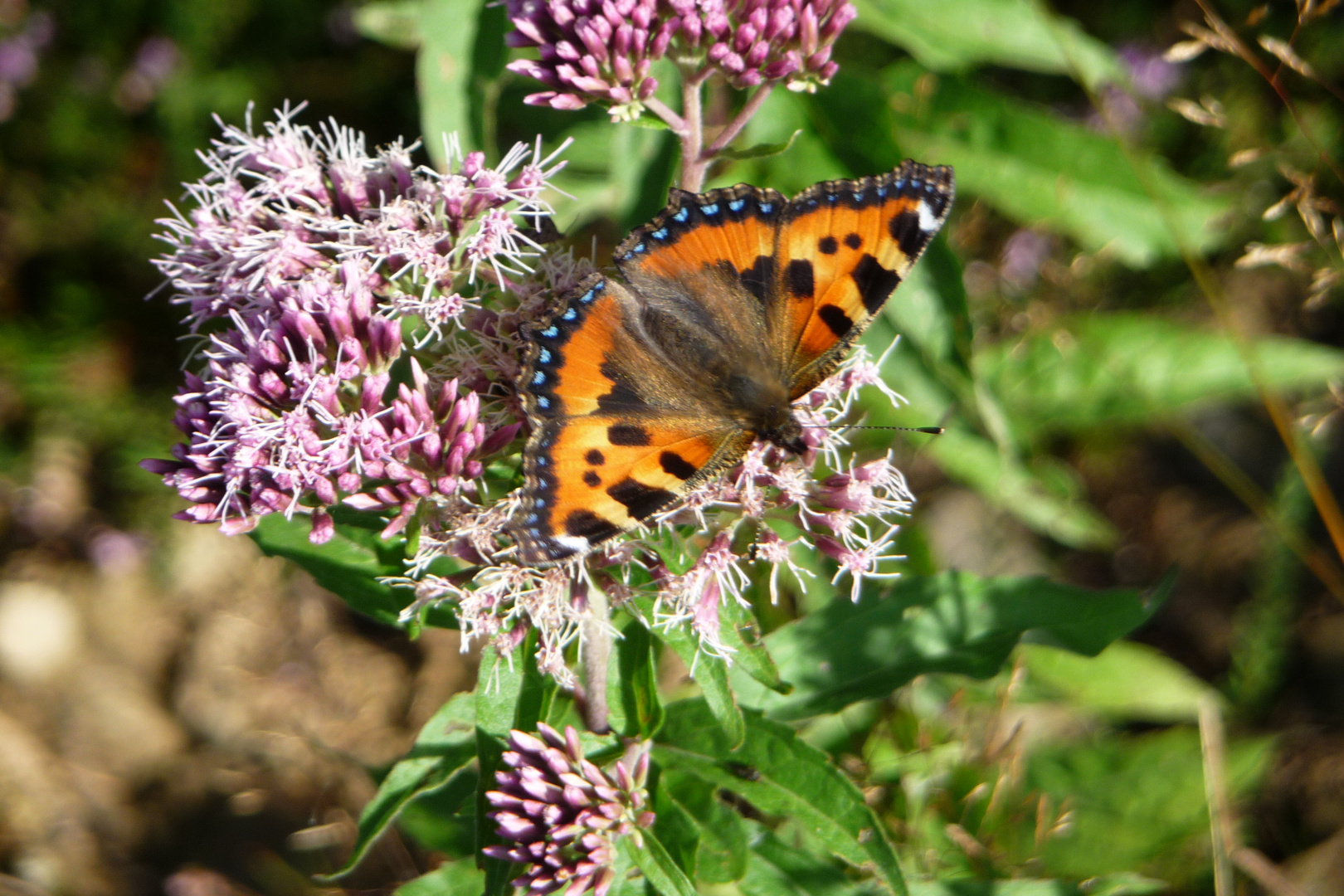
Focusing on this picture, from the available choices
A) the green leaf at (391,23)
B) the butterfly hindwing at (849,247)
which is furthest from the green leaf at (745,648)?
the green leaf at (391,23)

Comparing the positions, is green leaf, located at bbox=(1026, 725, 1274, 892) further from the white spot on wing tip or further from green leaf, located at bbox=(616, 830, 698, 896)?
the white spot on wing tip

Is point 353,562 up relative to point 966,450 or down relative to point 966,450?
down

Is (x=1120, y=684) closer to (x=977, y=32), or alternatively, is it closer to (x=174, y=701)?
(x=977, y=32)

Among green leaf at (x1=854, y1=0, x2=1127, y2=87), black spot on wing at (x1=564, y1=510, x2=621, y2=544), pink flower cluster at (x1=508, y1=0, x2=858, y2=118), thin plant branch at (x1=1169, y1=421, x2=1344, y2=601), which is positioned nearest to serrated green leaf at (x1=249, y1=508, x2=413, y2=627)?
black spot on wing at (x1=564, y1=510, x2=621, y2=544)

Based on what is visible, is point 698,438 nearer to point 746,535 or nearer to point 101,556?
point 746,535

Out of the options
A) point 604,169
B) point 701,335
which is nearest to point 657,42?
point 701,335

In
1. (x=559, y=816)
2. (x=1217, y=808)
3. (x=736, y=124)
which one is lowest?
(x=1217, y=808)

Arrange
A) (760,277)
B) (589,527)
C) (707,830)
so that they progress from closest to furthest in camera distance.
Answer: (589,527), (707,830), (760,277)

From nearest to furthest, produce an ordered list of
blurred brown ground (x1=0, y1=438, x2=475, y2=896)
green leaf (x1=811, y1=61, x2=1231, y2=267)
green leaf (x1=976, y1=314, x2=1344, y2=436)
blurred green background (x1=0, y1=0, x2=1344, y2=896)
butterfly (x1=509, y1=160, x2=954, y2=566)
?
1. butterfly (x1=509, y1=160, x2=954, y2=566)
2. blurred green background (x1=0, y1=0, x2=1344, y2=896)
3. green leaf (x1=811, y1=61, x2=1231, y2=267)
4. green leaf (x1=976, y1=314, x2=1344, y2=436)
5. blurred brown ground (x1=0, y1=438, x2=475, y2=896)
